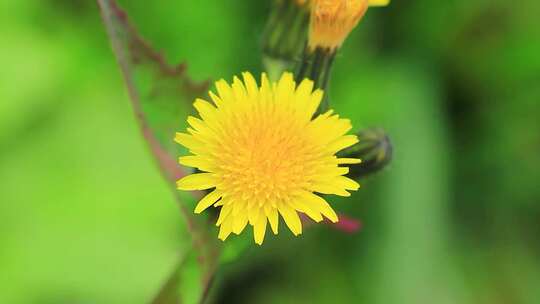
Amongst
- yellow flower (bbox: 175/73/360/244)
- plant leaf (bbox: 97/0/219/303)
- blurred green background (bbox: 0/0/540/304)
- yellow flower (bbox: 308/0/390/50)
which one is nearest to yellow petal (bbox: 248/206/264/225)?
yellow flower (bbox: 175/73/360/244)

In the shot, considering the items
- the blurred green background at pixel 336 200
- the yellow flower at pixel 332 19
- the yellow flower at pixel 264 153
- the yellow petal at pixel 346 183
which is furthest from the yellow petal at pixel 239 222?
the blurred green background at pixel 336 200

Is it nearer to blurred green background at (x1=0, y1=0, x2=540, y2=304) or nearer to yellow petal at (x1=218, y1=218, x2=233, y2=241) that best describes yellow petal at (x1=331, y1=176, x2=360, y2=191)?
yellow petal at (x1=218, y1=218, x2=233, y2=241)

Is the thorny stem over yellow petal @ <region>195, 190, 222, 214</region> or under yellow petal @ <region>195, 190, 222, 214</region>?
over


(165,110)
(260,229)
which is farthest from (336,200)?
(260,229)

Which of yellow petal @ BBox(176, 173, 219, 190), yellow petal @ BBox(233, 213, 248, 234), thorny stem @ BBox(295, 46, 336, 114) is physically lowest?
yellow petal @ BBox(233, 213, 248, 234)

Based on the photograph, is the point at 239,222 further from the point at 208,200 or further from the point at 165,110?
the point at 165,110

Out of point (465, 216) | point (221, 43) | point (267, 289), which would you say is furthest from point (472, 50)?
point (267, 289)
